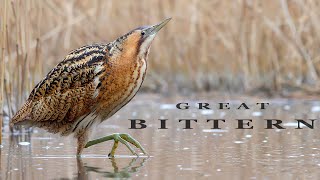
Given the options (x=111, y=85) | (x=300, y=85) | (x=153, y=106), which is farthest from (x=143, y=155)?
(x=300, y=85)

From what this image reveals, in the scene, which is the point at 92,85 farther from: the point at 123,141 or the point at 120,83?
the point at 123,141

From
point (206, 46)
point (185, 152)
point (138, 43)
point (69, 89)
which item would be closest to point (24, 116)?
point (69, 89)

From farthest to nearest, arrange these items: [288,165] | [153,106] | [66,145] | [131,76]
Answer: [153,106]
[66,145]
[131,76]
[288,165]

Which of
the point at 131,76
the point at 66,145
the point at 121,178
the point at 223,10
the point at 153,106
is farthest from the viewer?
the point at 223,10

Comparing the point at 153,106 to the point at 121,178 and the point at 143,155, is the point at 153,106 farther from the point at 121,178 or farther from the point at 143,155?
the point at 121,178

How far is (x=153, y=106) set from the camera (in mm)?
12617

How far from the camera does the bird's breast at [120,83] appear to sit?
7.77 metres

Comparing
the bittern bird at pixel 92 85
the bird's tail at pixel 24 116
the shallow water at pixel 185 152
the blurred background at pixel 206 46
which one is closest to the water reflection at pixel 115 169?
the shallow water at pixel 185 152

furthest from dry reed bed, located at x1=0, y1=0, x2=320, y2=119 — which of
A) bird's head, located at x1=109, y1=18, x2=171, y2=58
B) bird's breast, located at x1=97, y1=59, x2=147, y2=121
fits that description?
bird's breast, located at x1=97, y1=59, x2=147, y2=121

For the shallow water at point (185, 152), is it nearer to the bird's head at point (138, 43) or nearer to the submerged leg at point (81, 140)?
the submerged leg at point (81, 140)

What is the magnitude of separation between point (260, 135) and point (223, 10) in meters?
4.65

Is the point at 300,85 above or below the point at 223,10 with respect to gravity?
below

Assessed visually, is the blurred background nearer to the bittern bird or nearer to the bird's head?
the bittern bird

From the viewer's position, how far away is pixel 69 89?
26.4ft
